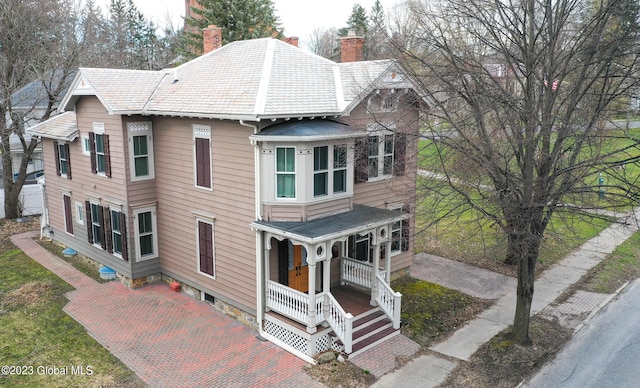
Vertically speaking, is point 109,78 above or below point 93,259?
above

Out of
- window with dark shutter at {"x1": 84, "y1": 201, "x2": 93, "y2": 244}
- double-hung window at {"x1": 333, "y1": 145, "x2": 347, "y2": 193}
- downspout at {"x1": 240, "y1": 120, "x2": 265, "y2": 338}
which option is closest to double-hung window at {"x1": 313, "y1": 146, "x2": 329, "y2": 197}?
double-hung window at {"x1": 333, "y1": 145, "x2": 347, "y2": 193}

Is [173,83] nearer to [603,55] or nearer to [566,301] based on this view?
[603,55]

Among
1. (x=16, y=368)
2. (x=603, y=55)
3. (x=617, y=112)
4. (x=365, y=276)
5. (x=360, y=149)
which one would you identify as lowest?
(x=16, y=368)

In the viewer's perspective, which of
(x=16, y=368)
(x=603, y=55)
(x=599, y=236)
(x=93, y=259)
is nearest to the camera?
(x=603, y=55)

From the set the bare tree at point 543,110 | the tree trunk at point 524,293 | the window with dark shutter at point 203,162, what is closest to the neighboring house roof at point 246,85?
the window with dark shutter at point 203,162

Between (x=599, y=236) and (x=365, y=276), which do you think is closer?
(x=365, y=276)

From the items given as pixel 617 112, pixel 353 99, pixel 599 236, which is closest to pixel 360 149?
pixel 353 99

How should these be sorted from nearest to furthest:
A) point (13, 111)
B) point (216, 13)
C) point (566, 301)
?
point (566, 301), point (13, 111), point (216, 13)
